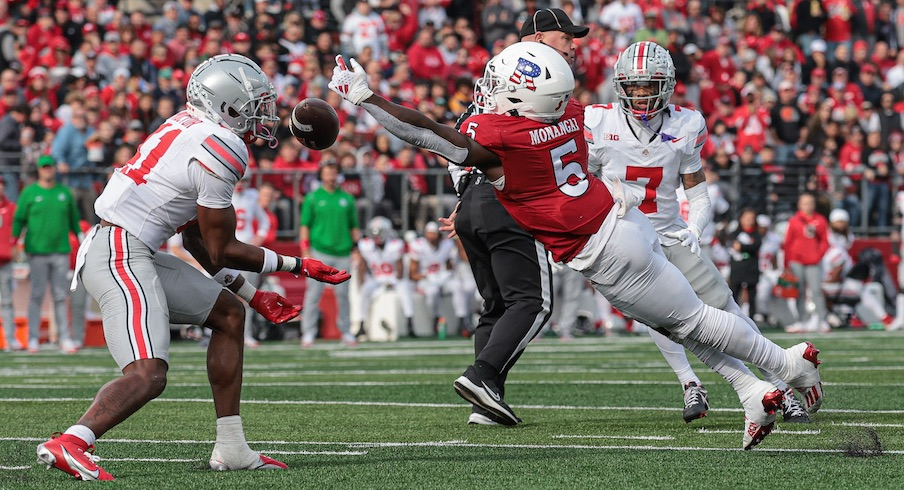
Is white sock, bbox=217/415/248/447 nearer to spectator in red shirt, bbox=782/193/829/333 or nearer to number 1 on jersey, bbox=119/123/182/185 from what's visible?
number 1 on jersey, bbox=119/123/182/185

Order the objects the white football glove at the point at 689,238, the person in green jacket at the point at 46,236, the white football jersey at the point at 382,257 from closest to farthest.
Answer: the white football glove at the point at 689,238, the person in green jacket at the point at 46,236, the white football jersey at the point at 382,257

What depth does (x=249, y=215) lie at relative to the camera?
48.6 ft

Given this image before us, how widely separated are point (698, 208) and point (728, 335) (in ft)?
5.35

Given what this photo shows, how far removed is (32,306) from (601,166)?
26.0 feet

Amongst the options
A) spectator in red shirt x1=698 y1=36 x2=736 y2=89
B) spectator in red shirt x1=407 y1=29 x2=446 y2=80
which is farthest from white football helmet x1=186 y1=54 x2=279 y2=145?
spectator in red shirt x1=698 y1=36 x2=736 y2=89

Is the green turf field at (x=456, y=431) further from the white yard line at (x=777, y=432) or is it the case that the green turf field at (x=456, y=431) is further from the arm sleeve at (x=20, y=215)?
the arm sleeve at (x=20, y=215)

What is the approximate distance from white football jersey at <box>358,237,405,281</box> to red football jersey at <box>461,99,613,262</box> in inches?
409

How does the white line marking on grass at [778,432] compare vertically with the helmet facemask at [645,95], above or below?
below

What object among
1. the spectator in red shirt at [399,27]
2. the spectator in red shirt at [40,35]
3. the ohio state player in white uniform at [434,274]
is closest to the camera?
the ohio state player in white uniform at [434,274]

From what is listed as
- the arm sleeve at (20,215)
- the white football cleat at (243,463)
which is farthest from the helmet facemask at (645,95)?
the arm sleeve at (20,215)

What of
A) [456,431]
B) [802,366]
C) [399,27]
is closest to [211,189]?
[456,431]

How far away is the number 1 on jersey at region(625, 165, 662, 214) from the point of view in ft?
23.6

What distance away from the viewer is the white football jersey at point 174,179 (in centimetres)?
504

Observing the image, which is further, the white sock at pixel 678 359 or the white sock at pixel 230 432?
the white sock at pixel 678 359
